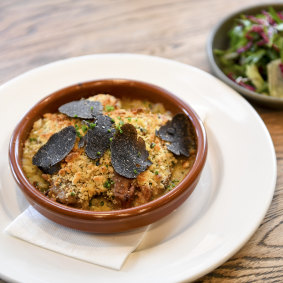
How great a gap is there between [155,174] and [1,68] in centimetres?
161

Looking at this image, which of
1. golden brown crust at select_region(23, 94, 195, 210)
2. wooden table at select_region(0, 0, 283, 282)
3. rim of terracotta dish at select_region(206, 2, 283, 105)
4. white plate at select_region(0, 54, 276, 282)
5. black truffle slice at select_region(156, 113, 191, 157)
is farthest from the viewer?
wooden table at select_region(0, 0, 283, 282)

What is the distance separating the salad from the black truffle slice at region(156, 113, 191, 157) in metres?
0.81

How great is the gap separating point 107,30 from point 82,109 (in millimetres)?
1417

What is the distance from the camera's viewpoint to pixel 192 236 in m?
1.51

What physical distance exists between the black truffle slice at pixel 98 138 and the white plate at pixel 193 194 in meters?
0.41

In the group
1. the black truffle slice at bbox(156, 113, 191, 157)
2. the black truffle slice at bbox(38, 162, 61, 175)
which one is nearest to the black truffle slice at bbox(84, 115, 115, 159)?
the black truffle slice at bbox(38, 162, 61, 175)

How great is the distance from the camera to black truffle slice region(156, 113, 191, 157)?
5.67ft

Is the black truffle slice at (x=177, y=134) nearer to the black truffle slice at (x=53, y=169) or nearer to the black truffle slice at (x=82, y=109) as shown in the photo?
the black truffle slice at (x=82, y=109)

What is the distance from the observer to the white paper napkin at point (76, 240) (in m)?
1.43

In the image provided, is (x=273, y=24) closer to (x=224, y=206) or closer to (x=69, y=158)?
(x=224, y=206)

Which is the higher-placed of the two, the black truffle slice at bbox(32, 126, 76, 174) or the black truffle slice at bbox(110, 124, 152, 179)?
the black truffle slice at bbox(32, 126, 76, 174)

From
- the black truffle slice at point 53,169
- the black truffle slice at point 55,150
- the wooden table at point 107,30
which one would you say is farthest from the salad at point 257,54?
the black truffle slice at point 53,169

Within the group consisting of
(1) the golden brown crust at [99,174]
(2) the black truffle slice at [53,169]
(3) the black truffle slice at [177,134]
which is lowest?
(3) the black truffle slice at [177,134]

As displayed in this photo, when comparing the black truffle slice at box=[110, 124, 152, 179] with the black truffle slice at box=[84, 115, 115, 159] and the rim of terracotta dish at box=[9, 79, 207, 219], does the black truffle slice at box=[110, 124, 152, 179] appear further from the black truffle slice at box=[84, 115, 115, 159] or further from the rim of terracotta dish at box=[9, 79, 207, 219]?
the rim of terracotta dish at box=[9, 79, 207, 219]
